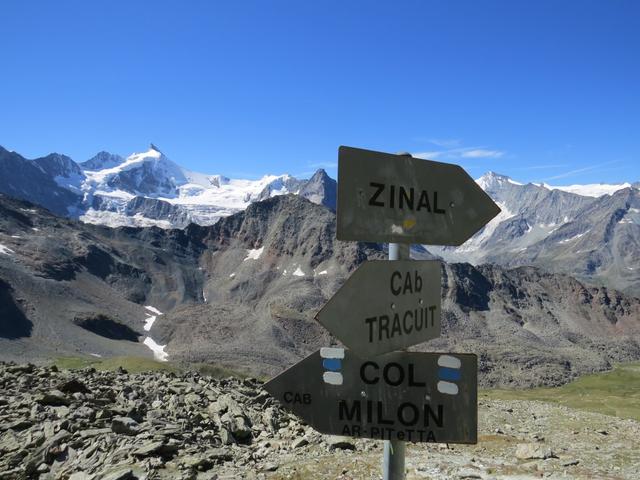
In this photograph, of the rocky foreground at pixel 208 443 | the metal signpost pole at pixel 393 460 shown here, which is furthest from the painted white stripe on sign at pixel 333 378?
the rocky foreground at pixel 208 443

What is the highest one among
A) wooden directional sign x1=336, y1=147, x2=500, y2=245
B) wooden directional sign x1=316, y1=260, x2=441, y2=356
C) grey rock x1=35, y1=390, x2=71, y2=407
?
wooden directional sign x1=336, y1=147, x2=500, y2=245

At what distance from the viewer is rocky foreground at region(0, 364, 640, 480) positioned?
13.9m

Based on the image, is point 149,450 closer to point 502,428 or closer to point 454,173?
point 454,173

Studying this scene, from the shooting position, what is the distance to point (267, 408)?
26.2 metres

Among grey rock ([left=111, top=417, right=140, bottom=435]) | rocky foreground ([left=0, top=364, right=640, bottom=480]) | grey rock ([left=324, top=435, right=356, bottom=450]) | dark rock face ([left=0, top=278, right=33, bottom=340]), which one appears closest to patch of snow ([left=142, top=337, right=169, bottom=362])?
dark rock face ([left=0, top=278, right=33, bottom=340])

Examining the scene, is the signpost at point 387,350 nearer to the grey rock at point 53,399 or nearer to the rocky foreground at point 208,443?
the rocky foreground at point 208,443

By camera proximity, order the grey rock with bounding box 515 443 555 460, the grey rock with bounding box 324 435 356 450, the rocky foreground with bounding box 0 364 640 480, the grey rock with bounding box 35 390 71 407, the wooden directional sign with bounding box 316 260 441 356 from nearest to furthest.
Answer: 1. the wooden directional sign with bounding box 316 260 441 356
2. the rocky foreground with bounding box 0 364 640 480
3. the grey rock with bounding box 324 435 356 450
4. the grey rock with bounding box 35 390 71 407
5. the grey rock with bounding box 515 443 555 460

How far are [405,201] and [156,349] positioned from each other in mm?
187584

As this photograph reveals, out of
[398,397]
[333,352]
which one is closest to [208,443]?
[333,352]

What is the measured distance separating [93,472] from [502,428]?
74.7ft

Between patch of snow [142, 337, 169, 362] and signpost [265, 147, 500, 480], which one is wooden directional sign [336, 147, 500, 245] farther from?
patch of snow [142, 337, 169, 362]

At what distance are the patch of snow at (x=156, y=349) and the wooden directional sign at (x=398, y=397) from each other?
560 ft

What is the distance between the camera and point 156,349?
17862 cm

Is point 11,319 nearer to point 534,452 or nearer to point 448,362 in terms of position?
point 534,452
